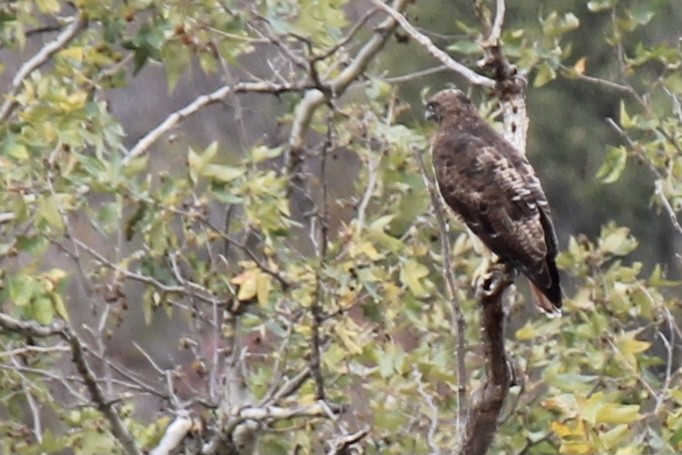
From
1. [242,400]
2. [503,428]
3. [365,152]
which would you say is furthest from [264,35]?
[503,428]

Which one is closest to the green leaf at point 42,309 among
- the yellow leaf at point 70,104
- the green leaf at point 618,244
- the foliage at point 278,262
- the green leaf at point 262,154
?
the foliage at point 278,262

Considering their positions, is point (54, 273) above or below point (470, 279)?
above

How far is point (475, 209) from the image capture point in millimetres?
4133

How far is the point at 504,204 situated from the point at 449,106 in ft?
1.96

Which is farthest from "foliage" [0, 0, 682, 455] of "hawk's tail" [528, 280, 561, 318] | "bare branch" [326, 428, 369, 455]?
"bare branch" [326, 428, 369, 455]

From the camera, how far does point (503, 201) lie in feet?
13.2

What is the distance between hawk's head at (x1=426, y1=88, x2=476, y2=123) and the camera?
4488mm

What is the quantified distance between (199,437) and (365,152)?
3.44 feet

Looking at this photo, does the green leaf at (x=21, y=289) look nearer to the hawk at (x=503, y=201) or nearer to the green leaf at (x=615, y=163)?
the hawk at (x=503, y=201)

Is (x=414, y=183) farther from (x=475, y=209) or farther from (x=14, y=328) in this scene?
(x=14, y=328)

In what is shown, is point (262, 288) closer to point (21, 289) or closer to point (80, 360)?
point (80, 360)

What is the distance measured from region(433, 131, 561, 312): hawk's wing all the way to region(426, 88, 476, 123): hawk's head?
9.5 inches

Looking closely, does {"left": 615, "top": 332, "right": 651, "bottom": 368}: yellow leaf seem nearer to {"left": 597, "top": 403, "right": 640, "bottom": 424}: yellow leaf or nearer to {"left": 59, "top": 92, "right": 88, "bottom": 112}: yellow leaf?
{"left": 597, "top": 403, "right": 640, "bottom": 424}: yellow leaf

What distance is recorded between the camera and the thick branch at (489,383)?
3281mm
